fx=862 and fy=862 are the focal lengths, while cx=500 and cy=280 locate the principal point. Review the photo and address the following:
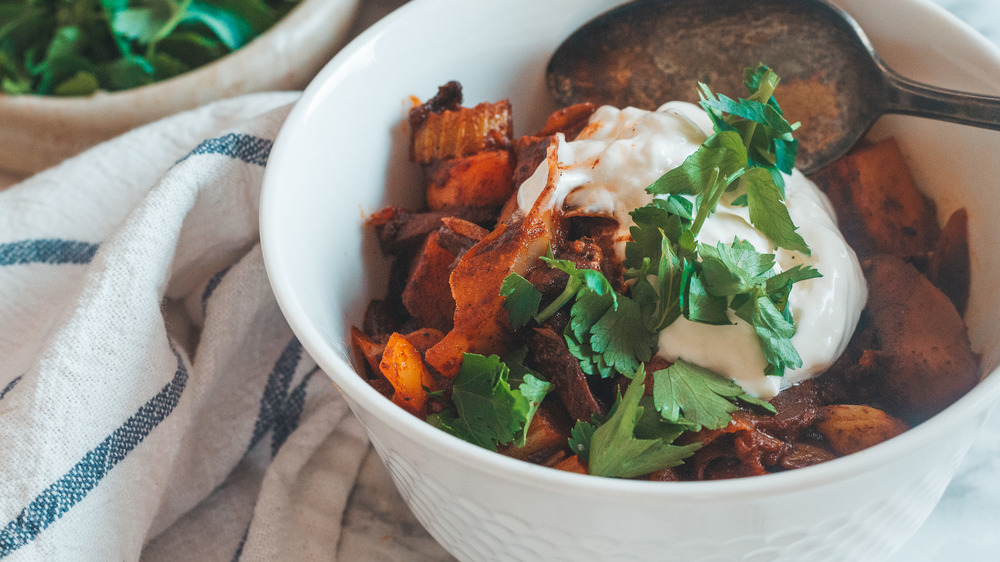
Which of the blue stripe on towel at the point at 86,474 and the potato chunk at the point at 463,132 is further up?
the potato chunk at the point at 463,132

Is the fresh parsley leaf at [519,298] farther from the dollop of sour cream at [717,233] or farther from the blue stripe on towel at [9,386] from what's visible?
the blue stripe on towel at [9,386]

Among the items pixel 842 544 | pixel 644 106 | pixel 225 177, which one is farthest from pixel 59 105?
pixel 842 544

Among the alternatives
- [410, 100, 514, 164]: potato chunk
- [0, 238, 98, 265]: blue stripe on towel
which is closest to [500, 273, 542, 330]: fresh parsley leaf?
[410, 100, 514, 164]: potato chunk

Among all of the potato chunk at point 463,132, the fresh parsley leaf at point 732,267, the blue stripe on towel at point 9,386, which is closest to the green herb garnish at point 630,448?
the fresh parsley leaf at point 732,267

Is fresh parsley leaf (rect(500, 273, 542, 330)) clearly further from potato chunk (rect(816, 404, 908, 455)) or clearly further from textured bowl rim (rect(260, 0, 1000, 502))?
potato chunk (rect(816, 404, 908, 455))

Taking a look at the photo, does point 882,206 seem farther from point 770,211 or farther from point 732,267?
point 732,267
